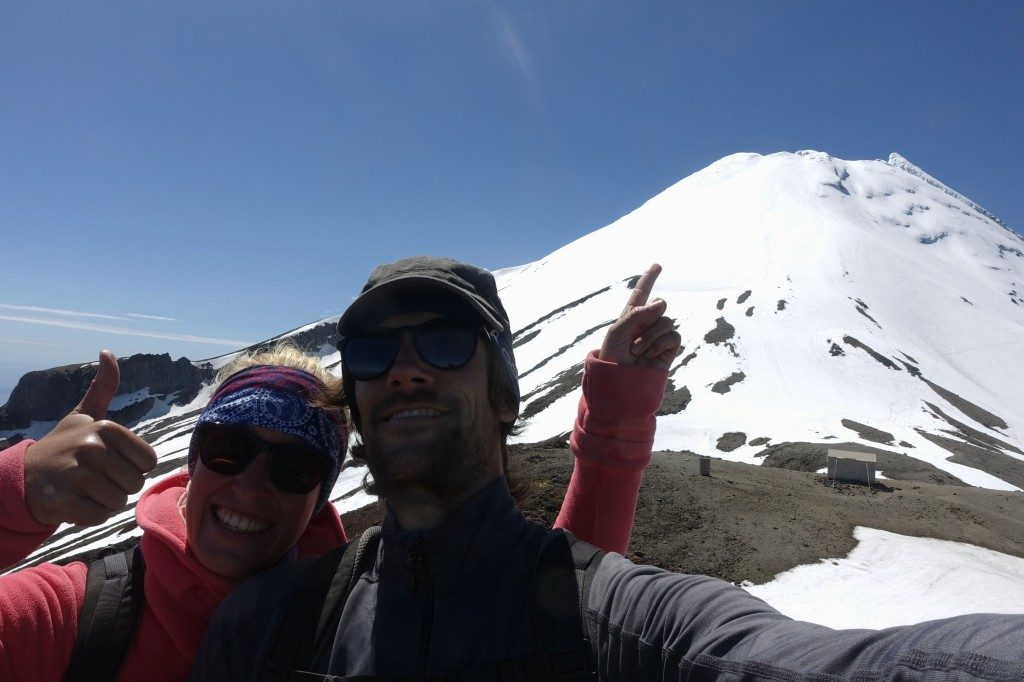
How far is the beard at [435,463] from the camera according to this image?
2.76 metres

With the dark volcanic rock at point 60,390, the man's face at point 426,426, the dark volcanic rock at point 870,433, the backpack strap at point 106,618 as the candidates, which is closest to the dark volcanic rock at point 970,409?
the dark volcanic rock at point 870,433

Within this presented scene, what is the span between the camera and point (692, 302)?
7150 cm

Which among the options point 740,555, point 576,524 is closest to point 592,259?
point 740,555

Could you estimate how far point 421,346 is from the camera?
3008 millimetres

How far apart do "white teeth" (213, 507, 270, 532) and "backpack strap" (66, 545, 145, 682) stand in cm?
41

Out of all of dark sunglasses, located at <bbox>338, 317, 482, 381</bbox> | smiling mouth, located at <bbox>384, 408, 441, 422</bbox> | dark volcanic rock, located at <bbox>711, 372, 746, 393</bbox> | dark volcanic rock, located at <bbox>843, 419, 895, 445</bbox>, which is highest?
dark volcanic rock, located at <bbox>711, 372, 746, 393</bbox>

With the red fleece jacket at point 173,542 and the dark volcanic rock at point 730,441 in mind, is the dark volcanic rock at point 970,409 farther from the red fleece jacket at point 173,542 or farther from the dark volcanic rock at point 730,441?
the red fleece jacket at point 173,542

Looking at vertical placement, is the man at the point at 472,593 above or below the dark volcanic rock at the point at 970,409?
below

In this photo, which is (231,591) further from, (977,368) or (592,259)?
(592,259)

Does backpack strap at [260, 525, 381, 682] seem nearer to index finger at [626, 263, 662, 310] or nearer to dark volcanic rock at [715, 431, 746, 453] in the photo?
index finger at [626, 263, 662, 310]

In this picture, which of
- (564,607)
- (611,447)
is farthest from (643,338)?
A: (564,607)

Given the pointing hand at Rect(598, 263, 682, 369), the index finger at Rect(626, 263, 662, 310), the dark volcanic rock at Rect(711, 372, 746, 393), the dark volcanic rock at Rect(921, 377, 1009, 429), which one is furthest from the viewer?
the dark volcanic rock at Rect(921, 377, 1009, 429)

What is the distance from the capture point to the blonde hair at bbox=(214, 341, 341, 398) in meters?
3.48

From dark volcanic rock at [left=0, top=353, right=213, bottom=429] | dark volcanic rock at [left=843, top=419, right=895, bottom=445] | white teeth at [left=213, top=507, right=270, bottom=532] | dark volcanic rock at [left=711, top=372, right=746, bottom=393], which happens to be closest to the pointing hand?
white teeth at [left=213, top=507, right=270, bottom=532]
